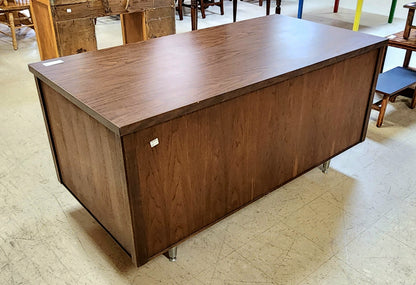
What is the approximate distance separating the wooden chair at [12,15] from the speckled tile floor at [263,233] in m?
2.22

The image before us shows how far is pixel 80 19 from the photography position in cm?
356

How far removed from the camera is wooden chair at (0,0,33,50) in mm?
4293

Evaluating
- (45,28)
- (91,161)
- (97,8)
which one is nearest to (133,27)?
(97,8)

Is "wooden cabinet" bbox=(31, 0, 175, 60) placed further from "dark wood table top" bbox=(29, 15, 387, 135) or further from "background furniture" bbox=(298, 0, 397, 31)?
"background furniture" bbox=(298, 0, 397, 31)

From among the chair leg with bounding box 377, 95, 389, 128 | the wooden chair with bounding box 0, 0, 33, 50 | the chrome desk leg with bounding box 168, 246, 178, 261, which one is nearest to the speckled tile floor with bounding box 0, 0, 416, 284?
the chrome desk leg with bounding box 168, 246, 178, 261

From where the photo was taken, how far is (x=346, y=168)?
2.44 m

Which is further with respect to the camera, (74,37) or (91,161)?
(74,37)

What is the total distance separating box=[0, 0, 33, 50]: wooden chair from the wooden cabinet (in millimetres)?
663

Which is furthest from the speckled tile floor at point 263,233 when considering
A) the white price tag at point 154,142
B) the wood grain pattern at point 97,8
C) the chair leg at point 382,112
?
the wood grain pattern at point 97,8

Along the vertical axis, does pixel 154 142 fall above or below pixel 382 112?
above

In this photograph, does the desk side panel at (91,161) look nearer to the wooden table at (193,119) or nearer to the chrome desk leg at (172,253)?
the wooden table at (193,119)

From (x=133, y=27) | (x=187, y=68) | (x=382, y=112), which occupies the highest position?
(x=187, y=68)

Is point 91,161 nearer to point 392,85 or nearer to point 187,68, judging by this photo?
point 187,68

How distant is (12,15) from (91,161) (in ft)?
11.5
